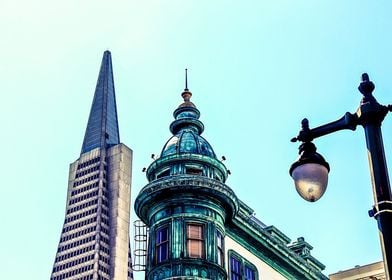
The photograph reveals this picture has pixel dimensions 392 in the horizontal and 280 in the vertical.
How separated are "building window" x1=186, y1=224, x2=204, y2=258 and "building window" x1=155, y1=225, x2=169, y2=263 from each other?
39.2 inches

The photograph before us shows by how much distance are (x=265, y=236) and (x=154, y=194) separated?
702 cm

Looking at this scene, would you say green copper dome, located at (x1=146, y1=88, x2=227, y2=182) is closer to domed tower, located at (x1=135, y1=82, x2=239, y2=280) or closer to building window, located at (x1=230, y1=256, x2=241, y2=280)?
domed tower, located at (x1=135, y1=82, x2=239, y2=280)

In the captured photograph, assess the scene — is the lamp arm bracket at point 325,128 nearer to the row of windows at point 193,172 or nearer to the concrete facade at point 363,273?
the row of windows at point 193,172

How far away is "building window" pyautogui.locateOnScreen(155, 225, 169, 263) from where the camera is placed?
3375cm

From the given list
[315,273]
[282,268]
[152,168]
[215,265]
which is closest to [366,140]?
[215,265]

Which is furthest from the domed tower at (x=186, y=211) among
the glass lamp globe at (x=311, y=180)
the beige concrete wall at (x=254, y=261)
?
the glass lamp globe at (x=311, y=180)

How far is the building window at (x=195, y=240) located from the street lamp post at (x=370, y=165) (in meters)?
23.2

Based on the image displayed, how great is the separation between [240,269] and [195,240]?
3909 mm

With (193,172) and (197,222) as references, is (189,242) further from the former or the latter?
(193,172)

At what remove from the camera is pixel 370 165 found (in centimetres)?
1008

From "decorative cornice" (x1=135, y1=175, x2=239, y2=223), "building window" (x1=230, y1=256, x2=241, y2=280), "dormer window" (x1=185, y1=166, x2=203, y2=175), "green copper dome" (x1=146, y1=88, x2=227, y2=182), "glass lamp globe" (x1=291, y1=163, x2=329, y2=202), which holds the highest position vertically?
"green copper dome" (x1=146, y1=88, x2=227, y2=182)

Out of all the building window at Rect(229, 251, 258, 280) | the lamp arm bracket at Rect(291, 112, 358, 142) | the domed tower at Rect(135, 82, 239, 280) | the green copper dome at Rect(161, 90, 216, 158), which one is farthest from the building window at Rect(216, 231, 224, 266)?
the lamp arm bracket at Rect(291, 112, 358, 142)

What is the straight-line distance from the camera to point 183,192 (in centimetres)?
3453

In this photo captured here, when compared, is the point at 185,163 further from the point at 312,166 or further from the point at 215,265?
the point at 312,166
